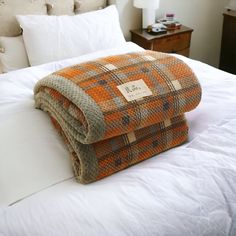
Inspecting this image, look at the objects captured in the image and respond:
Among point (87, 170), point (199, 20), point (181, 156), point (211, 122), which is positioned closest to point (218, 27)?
point (199, 20)

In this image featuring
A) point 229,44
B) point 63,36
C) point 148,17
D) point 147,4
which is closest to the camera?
point 63,36

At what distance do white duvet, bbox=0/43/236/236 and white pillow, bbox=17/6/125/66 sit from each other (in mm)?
782

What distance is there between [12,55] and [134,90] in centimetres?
116

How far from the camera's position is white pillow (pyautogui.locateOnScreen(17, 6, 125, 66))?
5.89ft

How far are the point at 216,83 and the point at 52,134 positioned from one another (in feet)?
2.61

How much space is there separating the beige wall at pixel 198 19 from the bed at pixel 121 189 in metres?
1.55

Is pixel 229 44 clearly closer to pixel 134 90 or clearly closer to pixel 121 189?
pixel 134 90

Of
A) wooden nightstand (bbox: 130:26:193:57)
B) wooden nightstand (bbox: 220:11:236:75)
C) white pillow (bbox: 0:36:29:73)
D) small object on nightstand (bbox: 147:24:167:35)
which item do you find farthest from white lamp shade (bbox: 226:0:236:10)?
white pillow (bbox: 0:36:29:73)

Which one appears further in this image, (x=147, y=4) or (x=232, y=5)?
(x=232, y=5)

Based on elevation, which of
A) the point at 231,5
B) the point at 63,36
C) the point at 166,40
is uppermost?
the point at 231,5

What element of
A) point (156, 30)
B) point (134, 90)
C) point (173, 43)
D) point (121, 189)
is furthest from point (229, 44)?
point (121, 189)

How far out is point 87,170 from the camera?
875 millimetres

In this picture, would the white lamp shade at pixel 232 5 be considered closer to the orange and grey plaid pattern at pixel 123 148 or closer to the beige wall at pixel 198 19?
the beige wall at pixel 198 19

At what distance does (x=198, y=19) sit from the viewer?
284 cm
